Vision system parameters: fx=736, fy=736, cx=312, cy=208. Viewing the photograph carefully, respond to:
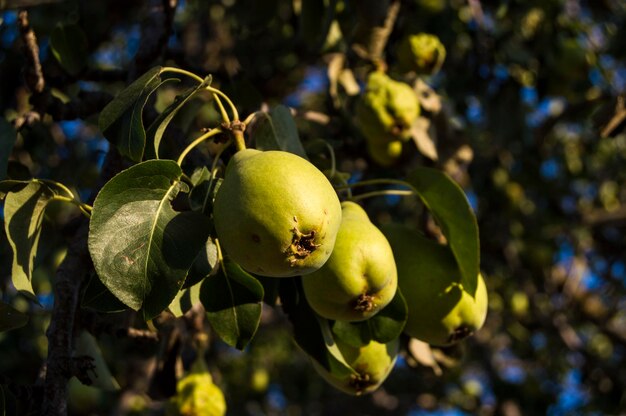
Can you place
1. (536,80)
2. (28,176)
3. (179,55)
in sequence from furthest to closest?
1. (536,80)
2. (179,55)
3. (28,176)

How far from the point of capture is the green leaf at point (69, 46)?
8.11 feet

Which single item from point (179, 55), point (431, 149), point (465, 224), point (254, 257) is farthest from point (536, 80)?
point (254, 257)

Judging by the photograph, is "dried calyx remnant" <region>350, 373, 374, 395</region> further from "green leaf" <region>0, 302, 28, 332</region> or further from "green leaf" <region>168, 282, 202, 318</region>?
"green leaf" <region>0, 302, 28, 332</region>

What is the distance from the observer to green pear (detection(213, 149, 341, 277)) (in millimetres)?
1337

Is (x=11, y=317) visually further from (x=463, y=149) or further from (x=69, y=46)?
(x=463, y=149)

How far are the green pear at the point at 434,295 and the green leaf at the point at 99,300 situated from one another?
690 mm

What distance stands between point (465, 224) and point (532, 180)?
3.04 meters

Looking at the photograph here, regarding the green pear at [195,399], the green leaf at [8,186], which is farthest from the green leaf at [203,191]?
the green pear at [195,399]

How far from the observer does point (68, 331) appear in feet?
5.44

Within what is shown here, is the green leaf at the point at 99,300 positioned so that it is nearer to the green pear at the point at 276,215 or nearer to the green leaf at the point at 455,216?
the green pear at the point at 276,215

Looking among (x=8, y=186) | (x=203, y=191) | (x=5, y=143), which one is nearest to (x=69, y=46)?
(x=5, y=143)

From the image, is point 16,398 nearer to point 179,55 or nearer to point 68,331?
point 68,331

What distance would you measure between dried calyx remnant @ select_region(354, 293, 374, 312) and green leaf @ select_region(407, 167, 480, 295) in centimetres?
30

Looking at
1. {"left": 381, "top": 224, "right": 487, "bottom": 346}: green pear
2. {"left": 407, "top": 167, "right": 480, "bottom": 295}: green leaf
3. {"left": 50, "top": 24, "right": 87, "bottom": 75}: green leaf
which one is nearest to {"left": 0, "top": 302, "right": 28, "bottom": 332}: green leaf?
{"left": 381, "top": 224, "right": 487, "bottom": 346}: green pear
